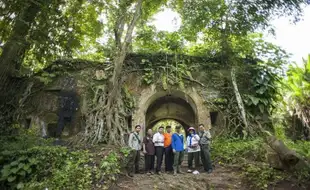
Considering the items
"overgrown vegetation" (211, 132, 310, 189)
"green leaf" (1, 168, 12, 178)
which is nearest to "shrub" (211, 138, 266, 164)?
"overgrown vegetation" (211, 132, 310, 189)

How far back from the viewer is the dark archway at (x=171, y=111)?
432 inches

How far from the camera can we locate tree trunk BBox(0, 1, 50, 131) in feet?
22.2

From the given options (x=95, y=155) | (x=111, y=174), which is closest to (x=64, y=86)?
(x=95, y=155)

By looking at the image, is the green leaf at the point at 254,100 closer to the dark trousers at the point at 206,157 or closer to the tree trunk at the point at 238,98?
the tree trunk at the point at 238,98

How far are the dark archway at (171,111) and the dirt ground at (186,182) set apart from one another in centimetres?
515

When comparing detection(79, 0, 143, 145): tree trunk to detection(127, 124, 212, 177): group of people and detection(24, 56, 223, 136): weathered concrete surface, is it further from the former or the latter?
detection(127, 124, 212, 177): group of people

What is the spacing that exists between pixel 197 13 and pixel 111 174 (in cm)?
678

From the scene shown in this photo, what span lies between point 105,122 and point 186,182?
A: 129 inches

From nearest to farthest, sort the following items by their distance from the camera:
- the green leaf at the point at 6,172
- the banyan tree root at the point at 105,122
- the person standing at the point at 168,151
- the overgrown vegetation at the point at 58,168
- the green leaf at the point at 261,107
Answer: the overgrown vegetation at the point at 58,168
the green leaf at the point at 6,172
the person standing at the point at 168,151
the banyan tree root at the point at 105,122
the green leaf at the point at 261,107

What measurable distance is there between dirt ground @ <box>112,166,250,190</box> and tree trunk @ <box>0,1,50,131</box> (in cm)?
451

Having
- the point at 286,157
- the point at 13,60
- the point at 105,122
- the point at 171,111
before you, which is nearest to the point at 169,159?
the point at 105,122

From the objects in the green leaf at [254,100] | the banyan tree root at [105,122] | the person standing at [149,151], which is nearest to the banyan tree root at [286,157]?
the person standing at [149,151]

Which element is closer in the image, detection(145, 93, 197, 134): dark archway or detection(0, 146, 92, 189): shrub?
detection(0, 146, 92, 189): shrub

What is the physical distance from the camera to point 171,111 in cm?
1199
